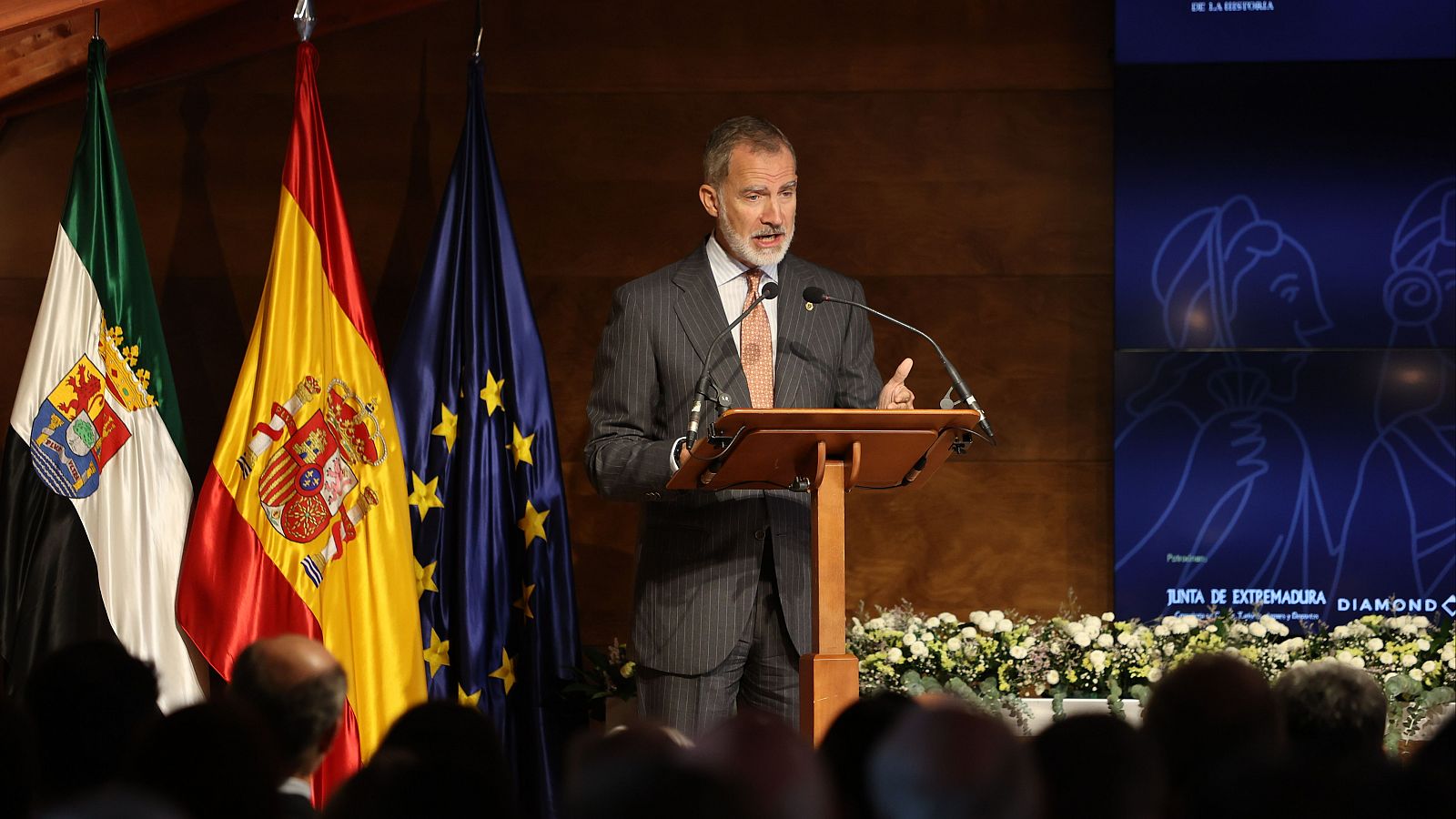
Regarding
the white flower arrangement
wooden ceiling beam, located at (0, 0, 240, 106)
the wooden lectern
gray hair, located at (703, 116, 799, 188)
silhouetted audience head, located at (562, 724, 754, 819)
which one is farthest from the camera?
wooden ceiling beam, located at (0, 0, 240, 106)

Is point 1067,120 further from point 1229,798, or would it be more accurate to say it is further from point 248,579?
point 1229,798

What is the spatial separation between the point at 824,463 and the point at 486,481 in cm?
189

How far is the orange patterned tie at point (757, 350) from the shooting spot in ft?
12.9

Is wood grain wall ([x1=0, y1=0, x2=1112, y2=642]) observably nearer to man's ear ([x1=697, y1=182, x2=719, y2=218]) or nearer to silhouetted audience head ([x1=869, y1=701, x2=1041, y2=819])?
man's ear ([x1=697, y1=182, x2=719, y2=218])

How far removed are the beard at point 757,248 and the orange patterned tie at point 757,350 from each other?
0.07 metres

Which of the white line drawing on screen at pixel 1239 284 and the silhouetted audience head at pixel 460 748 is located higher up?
the white line drawing on screen at pixel 1239 284

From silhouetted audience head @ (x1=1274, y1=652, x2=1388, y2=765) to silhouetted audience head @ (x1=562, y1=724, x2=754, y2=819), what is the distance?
1095mm

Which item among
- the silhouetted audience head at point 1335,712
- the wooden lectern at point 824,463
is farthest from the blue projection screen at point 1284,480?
the silhouetted audience head at point 1335,712

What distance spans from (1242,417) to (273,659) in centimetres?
392

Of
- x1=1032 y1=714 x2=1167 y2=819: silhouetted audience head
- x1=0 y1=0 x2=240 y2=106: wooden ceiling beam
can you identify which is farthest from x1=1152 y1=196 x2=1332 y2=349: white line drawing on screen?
x1=1032 y1=714 x2=1167 y2=819: silhouetted audience head

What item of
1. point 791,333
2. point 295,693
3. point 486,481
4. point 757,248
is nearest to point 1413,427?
point 791,333

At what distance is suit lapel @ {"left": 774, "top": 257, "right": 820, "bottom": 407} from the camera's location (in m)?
3.89

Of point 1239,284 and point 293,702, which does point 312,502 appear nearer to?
point 293,702

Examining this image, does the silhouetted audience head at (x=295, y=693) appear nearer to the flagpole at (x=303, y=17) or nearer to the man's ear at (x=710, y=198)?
the man's ear at (x=710, y=198)
